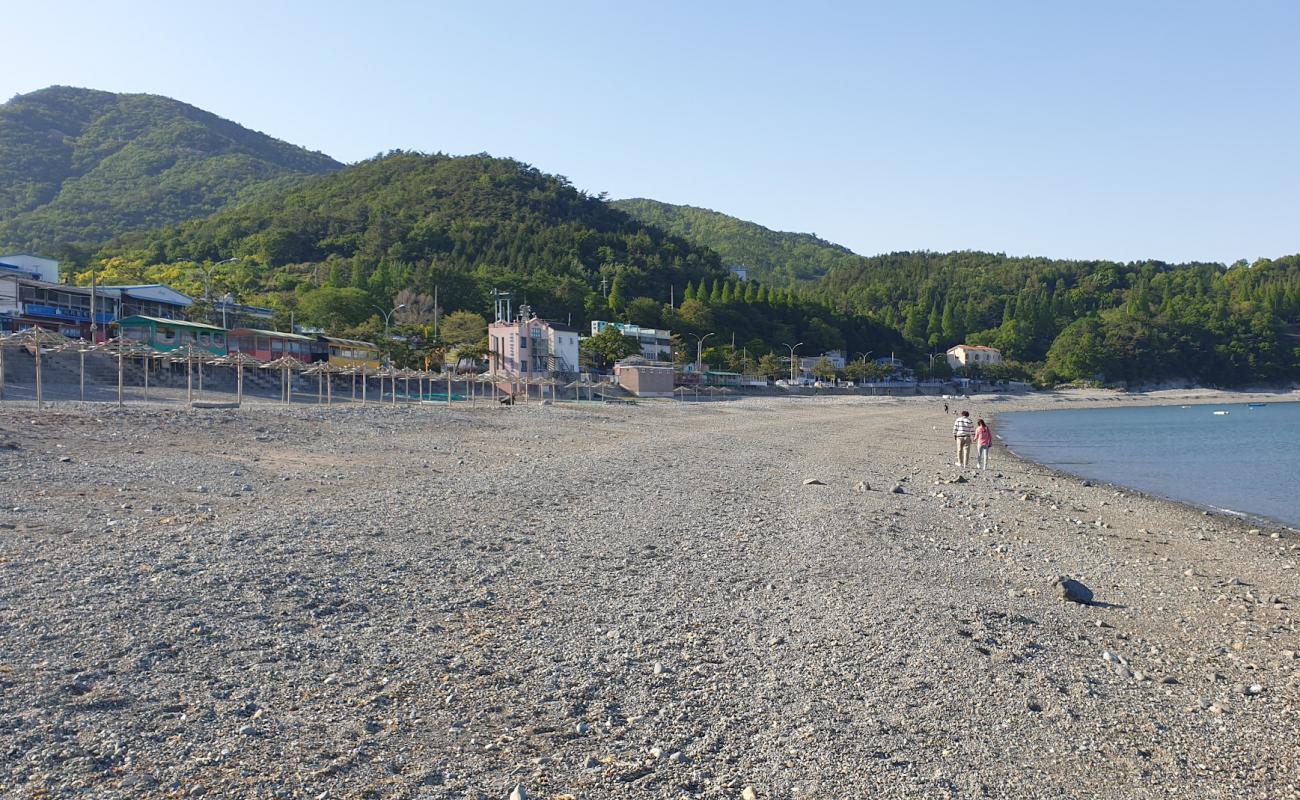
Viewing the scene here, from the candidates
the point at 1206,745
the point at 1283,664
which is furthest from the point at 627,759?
the point at 1283,664

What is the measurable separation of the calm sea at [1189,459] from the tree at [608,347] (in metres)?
34.0

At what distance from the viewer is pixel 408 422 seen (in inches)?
985

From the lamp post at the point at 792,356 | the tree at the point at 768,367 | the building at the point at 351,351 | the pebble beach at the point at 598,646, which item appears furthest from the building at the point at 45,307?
the lamp post at the point at 792,356

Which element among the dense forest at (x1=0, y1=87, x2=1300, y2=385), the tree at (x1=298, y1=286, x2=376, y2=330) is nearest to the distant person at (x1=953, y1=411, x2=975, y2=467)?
the dense forest at (x1=0, y1=87, x2=1300, y2=385)

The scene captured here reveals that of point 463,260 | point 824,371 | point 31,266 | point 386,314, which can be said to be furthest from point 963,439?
point 463,260

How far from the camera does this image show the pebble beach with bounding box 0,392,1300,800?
4.28m

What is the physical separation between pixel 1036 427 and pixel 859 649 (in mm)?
48757

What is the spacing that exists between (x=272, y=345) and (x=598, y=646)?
4913 centimetres

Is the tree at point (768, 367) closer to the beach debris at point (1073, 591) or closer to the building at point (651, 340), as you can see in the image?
the building at point (651, 340)

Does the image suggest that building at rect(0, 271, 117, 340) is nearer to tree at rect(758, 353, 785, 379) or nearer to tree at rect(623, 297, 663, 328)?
tree at rect(623, 297, 663, 328)

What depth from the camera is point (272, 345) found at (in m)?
49.8

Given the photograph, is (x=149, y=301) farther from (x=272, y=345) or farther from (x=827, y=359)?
(x=827, y=359)

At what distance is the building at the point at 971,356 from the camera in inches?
5070

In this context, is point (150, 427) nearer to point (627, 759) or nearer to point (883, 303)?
point (627, 759)
